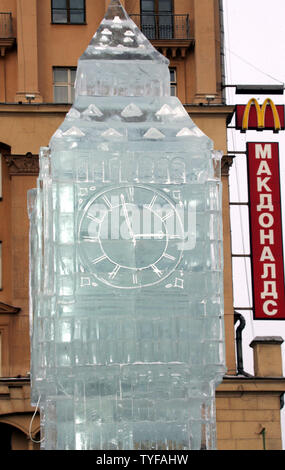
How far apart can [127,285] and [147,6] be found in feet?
108

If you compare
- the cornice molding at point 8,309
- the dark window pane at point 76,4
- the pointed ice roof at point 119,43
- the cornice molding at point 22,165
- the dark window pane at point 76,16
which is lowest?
the cornice molding at point 8,309

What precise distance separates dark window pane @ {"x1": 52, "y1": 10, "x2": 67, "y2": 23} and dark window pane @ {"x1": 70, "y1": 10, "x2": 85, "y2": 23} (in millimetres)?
271

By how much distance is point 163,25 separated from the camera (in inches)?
2372

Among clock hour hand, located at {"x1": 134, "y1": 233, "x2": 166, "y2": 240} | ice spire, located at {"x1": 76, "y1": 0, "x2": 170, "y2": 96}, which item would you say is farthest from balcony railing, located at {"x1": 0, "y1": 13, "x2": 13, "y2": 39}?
clock hour hand, located at {"x1": 134, "y1": 233, "x2": 166, "y2": 240}

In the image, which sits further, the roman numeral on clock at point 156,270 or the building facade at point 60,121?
the building facade at point 60,121

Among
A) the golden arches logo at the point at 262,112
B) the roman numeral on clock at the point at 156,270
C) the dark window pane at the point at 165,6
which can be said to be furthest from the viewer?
the dark window pane at the point at 165,6

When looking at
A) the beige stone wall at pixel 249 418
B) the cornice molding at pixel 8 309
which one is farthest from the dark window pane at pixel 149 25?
the beige stone wall at pixel 249 418

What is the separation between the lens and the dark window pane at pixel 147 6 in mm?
60719

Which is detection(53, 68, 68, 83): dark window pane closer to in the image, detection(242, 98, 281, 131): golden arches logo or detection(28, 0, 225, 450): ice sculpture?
detection(242, 98, 281, 131): golden arches logo

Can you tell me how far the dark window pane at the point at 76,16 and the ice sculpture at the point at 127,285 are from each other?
2987cm

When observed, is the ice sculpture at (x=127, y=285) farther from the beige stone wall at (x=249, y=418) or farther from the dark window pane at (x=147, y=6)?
the dark window pane at (x=147, y=6)

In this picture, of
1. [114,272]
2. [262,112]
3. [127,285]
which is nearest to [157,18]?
[262,112]

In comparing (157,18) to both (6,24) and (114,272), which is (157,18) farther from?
(114,272)
